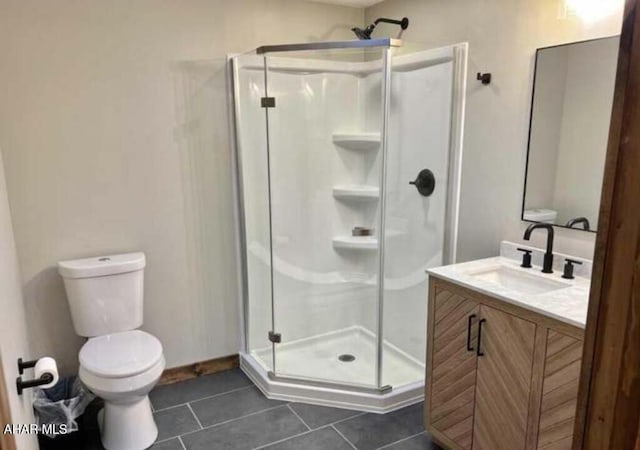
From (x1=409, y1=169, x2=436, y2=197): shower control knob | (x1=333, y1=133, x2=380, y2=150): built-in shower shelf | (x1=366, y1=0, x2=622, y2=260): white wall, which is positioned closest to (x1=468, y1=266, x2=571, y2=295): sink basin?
(x1=366, y1=0, x2=622, y2=260): white wall

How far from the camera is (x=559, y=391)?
156cm

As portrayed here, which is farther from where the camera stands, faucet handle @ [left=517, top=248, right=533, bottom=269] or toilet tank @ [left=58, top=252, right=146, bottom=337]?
toilet tank @ [left=58, top=252, right=146, bottom=337]

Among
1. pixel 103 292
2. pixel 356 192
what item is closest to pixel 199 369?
pixel 103 292

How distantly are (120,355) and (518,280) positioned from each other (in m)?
1.95

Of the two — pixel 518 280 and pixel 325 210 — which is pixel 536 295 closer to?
pixel 518 280

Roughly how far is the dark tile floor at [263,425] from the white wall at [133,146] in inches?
15.4

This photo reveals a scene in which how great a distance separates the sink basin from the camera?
1960 mm

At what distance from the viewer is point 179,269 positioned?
9.17 ft

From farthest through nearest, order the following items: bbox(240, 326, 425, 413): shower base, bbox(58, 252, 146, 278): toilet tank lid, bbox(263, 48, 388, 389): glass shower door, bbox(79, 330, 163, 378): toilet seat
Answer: bbox(263, 48, 388, 389): glass shower door < bbox(240, 326, 425, 413): shower base < bbox(58, 252, 146, 278): toilet tank lid < bbox(79, 330, 163, 378): toilet seat

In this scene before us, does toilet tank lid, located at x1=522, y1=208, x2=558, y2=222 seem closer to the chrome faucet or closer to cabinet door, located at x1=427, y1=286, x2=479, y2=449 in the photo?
the chrome faucet

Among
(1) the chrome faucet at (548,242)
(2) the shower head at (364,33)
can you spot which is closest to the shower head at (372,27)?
(2) the shower head at (364,33)

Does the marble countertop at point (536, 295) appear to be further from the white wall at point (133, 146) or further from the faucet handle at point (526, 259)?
the white wall at point (133, 146)

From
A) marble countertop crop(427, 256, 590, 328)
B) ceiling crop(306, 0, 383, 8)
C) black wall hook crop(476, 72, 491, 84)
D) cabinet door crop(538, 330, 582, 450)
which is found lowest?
cabinet door crop(538, 330, 582, 450)

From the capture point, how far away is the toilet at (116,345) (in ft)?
6.81
